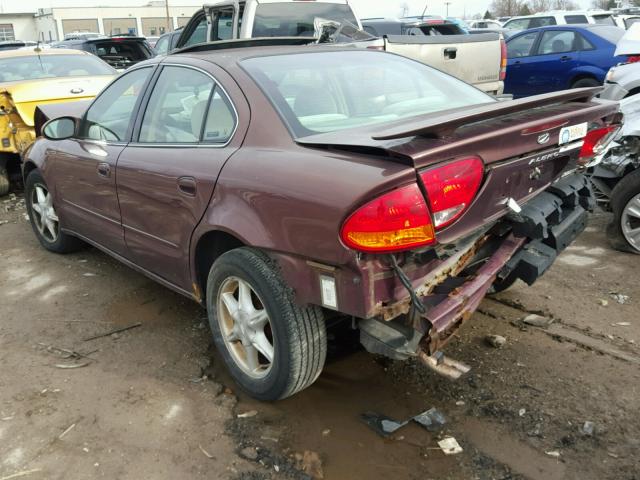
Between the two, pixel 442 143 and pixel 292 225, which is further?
pixel 292 225

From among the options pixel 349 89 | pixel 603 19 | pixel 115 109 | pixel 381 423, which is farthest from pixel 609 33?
pixel 381 423

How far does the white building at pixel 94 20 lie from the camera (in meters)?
76.5

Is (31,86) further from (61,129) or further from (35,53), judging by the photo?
(61,129)

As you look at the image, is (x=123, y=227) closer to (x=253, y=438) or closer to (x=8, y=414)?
(x=8, y=414)

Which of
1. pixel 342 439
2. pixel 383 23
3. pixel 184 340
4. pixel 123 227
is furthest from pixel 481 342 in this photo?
pixel 383 23

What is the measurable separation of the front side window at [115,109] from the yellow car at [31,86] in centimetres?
305

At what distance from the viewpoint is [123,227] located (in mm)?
3900

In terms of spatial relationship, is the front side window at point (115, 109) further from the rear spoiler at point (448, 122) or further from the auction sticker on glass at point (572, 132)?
the auction sticker on glass at point (572, 132)

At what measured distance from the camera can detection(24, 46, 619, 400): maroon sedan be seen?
2.38m

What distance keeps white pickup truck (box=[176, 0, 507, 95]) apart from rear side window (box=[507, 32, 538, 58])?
10.8ft

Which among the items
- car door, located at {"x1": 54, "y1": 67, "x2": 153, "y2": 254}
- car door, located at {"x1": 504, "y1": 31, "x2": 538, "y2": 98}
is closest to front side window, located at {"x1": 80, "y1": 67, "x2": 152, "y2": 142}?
car door, located at {"x1": 54, "y1": 67, "x2": 153, "y2": 254}

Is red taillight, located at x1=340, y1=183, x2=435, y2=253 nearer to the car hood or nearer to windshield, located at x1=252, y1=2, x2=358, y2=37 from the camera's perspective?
windshield, located at x1=252, y1=2, x2=358, y2=37

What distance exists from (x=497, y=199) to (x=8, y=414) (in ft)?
8.50

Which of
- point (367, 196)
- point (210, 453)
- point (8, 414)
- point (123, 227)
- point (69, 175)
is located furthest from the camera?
point (69, 175)
